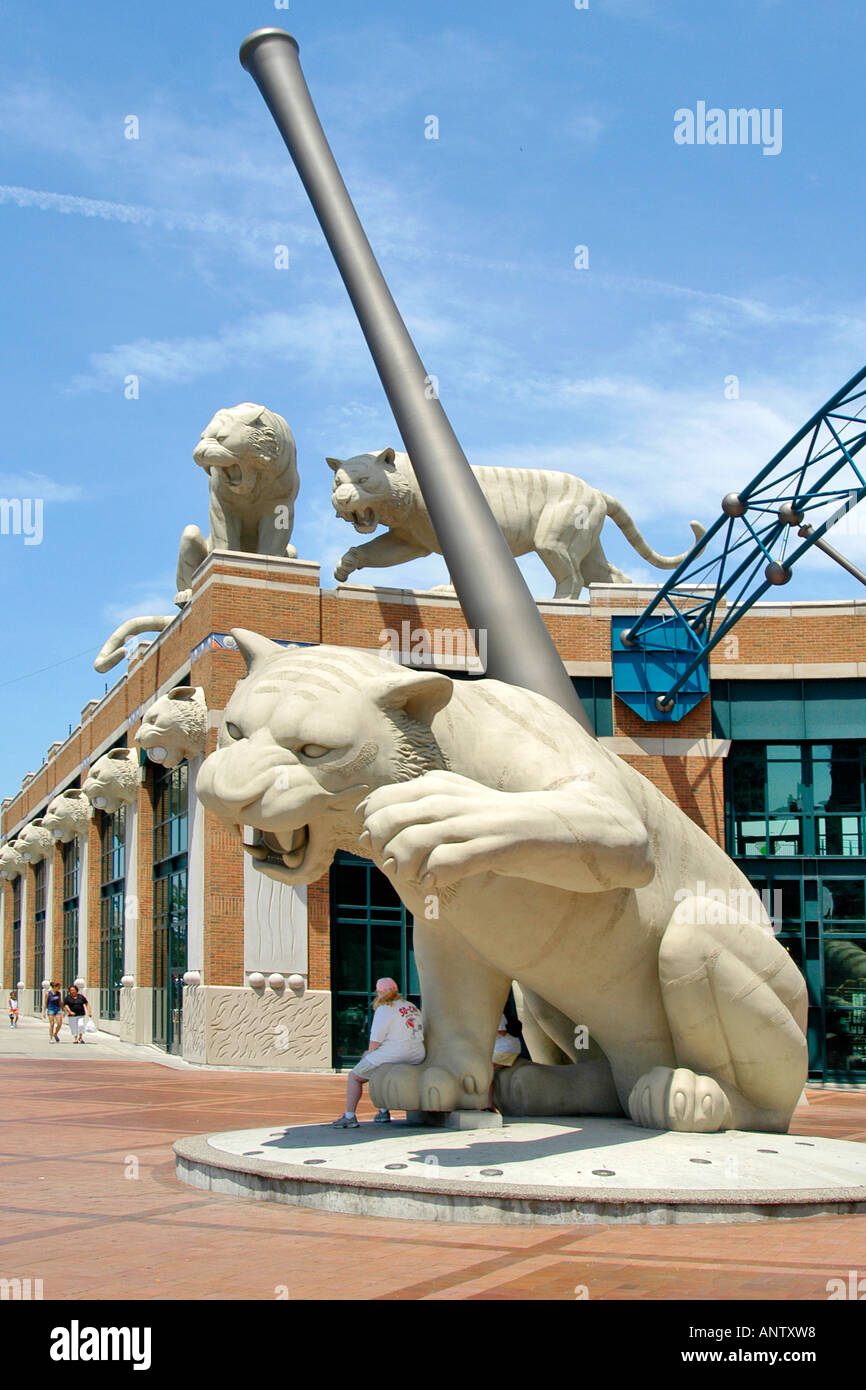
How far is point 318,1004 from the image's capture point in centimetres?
1953

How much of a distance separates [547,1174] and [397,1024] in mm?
2149

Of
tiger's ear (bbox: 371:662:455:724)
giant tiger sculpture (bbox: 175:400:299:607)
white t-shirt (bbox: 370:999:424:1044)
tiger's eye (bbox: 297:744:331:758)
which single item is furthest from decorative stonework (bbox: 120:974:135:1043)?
tiger's eye (bbox: 297:744:331:758)

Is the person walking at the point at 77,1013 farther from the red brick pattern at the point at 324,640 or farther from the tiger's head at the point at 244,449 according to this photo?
the tiger's head at the point at 244,449

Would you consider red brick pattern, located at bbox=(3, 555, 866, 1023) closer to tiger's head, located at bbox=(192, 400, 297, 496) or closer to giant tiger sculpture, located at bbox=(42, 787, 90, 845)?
tiger's head, located at bbox=(192, 400, 297, 496)

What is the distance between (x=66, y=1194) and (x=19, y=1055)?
635 inches

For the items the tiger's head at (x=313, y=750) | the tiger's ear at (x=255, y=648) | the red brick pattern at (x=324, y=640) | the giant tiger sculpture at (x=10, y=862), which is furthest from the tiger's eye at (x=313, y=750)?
the giant tiger sculpture at (x=10, y=862)

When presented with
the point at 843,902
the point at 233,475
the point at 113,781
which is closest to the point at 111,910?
the point at 113,781

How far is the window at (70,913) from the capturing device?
3338 centimetres

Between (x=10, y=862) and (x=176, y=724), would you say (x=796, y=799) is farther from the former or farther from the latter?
(x=10, y=862)

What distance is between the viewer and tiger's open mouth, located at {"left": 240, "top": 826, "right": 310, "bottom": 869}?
640 centimetres

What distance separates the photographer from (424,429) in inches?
498

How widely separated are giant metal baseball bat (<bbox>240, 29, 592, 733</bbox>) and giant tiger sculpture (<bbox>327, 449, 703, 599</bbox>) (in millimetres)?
4888

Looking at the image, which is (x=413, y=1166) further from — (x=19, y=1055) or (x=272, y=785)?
(x=19, y=1055)

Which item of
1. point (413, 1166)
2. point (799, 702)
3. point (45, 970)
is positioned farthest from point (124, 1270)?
point (45, 970)
